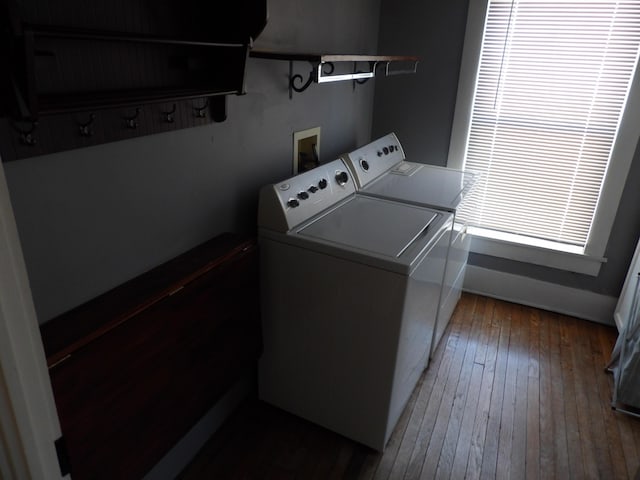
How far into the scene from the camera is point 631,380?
2.15m

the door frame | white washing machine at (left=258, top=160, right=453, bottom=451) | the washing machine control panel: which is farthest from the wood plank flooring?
the door frame

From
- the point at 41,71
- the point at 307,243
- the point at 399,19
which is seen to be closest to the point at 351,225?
the point at 307,243

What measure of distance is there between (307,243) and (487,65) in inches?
74.0

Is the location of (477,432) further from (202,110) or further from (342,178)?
(202,110)

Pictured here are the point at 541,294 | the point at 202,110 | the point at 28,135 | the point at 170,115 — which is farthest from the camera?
the point at 541,294

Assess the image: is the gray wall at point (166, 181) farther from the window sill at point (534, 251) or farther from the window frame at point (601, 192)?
the window sill at point (534, 251)

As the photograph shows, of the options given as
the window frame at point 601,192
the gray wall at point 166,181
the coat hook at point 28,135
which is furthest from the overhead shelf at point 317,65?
the coat hook at point 28,135

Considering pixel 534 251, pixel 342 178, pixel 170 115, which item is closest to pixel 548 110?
pixel 534 251

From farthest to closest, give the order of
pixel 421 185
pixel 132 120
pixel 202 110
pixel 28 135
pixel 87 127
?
1. pixel 421 185
2. pixel 202 110
3. pixel 132 120
4. pixel 87 127
5. pixel 28 135

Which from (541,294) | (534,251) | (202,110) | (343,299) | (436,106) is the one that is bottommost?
(541,294)

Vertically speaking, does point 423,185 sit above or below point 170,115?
below

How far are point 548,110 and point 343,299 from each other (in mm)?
1920

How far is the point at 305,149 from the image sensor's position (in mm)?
2305

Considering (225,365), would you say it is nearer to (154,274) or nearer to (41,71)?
(154,274)
